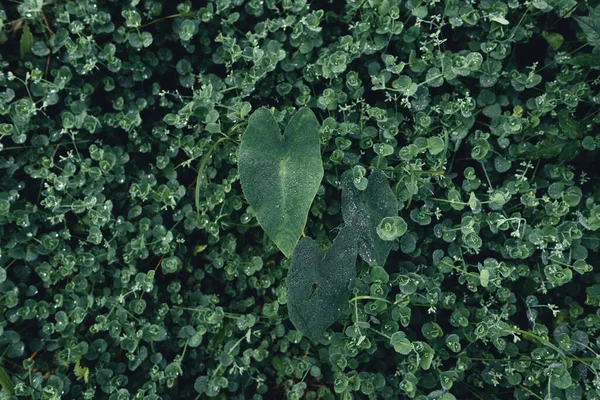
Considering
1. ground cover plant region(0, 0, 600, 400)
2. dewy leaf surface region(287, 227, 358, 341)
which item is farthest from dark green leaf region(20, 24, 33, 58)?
dewy leaf surface region(287, 227, 358, 341)

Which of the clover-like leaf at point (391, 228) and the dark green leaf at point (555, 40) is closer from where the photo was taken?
the clover-like leaf at point (391, 228)

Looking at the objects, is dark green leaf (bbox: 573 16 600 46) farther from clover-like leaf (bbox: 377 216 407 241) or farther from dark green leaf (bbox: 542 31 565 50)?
clover-like leaf (bbox: 377 216 407 241)

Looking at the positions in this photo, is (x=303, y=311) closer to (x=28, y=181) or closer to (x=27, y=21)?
(x=28, y=181)

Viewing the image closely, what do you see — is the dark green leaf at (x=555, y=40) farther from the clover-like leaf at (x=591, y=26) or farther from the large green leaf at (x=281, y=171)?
the large green leaf at (x=281, y=171)

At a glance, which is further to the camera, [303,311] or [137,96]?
[137,96]

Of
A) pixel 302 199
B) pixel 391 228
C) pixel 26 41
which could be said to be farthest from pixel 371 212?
pixel 26 41

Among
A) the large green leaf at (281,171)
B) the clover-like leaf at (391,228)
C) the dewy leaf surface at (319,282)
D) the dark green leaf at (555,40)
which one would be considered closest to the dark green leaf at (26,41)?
the large green leaf at (281,171)

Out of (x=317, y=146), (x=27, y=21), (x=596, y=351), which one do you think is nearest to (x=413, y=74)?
(x=317, y=146)
